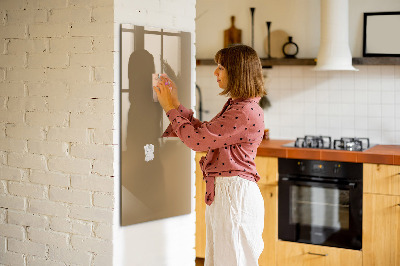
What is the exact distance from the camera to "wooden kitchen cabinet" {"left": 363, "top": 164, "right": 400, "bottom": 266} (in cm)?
368

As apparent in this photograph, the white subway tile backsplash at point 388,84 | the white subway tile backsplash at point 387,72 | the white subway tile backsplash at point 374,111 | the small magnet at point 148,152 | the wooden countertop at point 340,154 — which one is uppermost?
the white subway tile backsplash at point 387,72

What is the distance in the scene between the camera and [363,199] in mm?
3770

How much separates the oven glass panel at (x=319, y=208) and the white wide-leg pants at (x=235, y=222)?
143 centimetres

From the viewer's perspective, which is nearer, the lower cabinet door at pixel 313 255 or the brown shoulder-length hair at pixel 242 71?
the brown shoulder-length hair at pixel 242 71

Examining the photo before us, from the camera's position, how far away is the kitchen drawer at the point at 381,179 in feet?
12.0

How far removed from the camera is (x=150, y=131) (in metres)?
2.81

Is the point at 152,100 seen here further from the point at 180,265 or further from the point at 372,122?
the point at 372,122

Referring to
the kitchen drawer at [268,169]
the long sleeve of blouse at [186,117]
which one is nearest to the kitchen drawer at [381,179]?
the kitchen drawer at [268,169]

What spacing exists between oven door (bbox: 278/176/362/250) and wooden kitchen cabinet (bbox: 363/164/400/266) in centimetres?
6

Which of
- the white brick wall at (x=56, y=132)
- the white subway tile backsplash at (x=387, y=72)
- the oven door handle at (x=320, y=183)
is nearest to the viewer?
the white brick wall at (x=56, y=132)

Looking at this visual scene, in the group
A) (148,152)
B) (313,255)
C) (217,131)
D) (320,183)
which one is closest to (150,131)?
(148,152)

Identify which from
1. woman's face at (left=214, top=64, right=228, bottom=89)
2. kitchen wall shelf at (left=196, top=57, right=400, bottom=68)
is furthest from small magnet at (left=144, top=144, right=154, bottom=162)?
kitchen wall shelf at (left=196, top=57, right=400, bottom=68)

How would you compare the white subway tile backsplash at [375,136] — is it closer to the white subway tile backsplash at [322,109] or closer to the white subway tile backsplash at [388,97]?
the white subway tile backsplash at [388,97]

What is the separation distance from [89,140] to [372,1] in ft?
8.64
